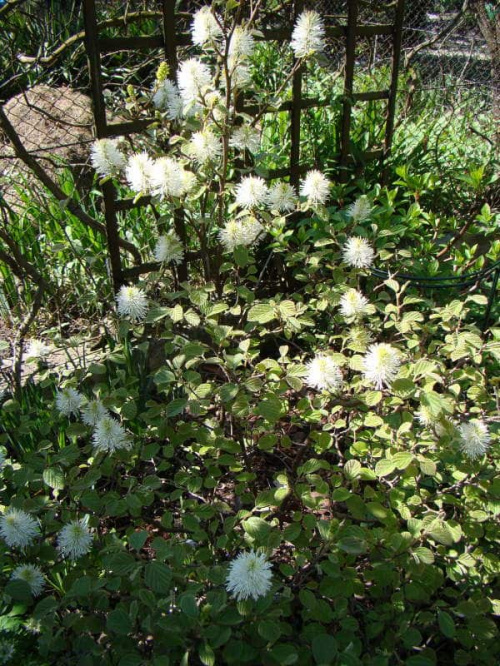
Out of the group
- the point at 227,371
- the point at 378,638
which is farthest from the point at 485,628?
the point at 227,371

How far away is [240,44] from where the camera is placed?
68.7 inches

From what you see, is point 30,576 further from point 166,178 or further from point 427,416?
point 166,178

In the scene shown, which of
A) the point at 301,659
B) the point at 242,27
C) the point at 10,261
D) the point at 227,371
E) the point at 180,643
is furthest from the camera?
the point at 10,261

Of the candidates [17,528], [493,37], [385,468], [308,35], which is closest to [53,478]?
[17,528]

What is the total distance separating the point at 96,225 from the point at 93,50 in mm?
714

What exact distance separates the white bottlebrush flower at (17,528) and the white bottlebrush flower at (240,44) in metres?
1.34

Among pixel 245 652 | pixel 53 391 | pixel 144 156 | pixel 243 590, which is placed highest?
pixel 144 156

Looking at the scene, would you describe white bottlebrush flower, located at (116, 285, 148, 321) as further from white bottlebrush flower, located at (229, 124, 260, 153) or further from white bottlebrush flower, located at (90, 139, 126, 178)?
white bottlebrush flower, located at (229, 124, 260, 153)

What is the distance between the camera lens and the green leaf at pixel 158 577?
114 cm

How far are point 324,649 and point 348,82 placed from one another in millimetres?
2581

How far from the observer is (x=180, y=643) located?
A: 1.11m

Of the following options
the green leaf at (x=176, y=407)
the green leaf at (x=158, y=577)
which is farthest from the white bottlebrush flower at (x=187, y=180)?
the green leaf at (x=158, y=577)

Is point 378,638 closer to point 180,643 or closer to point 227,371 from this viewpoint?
point 180,643

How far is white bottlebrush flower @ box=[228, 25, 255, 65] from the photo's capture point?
1.74 metres
